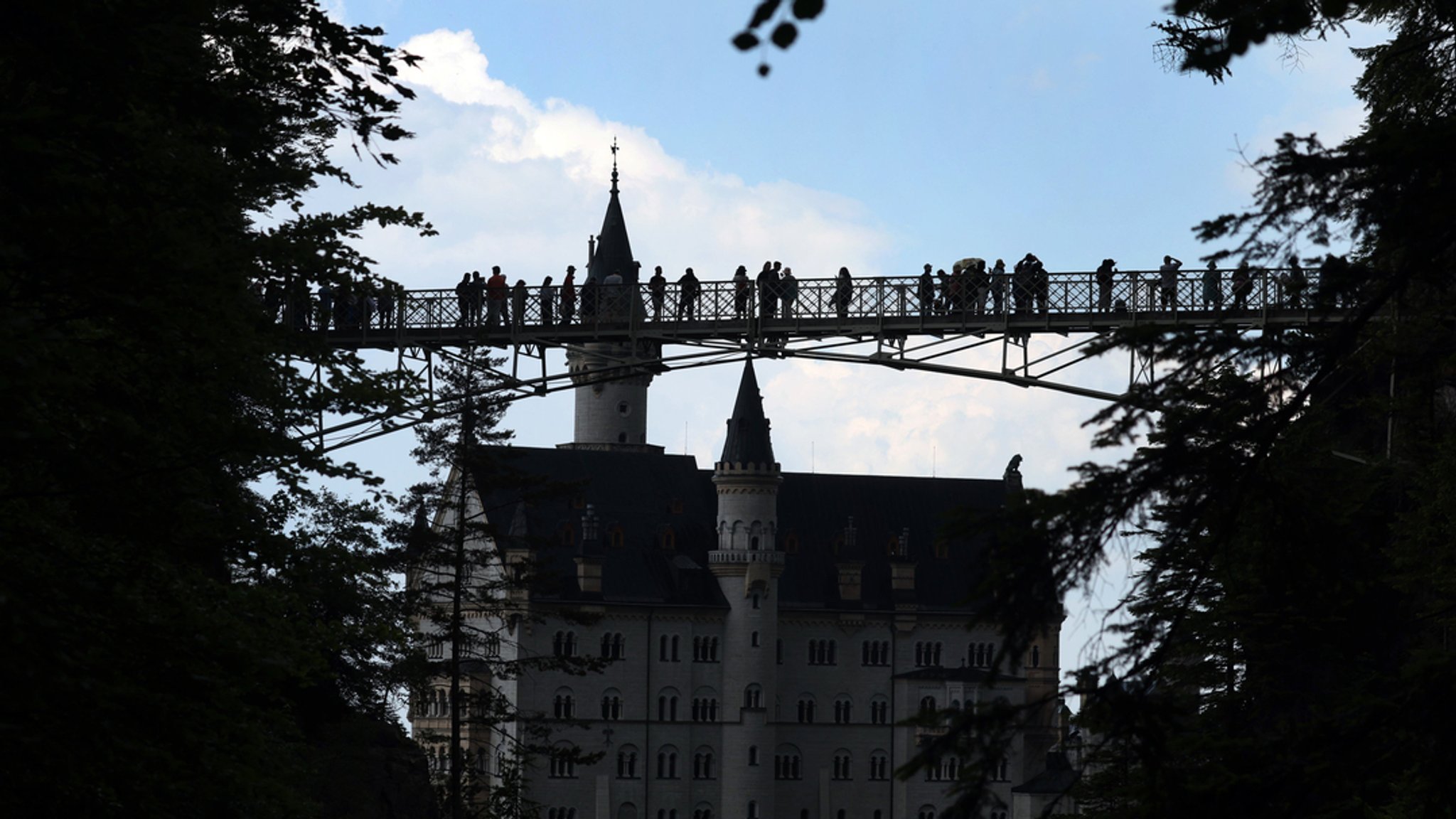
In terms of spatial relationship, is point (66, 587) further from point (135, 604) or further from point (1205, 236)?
point (1205, 236)

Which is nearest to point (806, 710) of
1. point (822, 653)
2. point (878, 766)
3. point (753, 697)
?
point (822, 653)

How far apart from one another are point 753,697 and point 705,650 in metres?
3.14

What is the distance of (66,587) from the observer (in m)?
12.1

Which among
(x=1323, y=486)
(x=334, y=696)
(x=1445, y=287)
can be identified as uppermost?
(x=1445, y=287)

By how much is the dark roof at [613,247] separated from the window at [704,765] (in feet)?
84.1

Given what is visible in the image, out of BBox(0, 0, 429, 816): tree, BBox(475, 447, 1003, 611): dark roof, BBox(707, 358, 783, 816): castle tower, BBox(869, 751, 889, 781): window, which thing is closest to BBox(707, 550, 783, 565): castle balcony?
BBox(707, 358, 783, 816): castle tower

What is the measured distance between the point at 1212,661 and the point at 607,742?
240 ft

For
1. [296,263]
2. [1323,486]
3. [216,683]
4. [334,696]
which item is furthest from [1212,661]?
[216,683]

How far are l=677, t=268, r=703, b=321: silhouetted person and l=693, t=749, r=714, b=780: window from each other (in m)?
63.1

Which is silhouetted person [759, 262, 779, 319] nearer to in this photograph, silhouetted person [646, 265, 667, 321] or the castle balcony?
silhouetted person [646, 265, 667, 321]

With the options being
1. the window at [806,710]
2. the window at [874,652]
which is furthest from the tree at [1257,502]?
the window at [874,652]

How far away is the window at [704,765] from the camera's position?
10488 centimetres

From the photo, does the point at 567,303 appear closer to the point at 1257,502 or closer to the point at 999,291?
the point at 999,291

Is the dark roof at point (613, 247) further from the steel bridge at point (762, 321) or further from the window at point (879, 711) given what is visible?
the steel bridge at point (762, 321)
